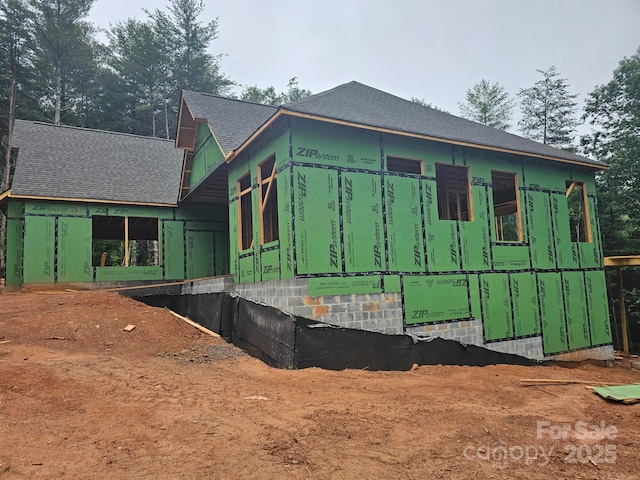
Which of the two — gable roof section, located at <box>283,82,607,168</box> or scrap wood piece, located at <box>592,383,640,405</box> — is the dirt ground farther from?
gable roof section, located at <box>283,82,607,168</box>

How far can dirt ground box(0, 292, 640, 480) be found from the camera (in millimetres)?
3418

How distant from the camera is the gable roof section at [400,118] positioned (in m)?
8.18

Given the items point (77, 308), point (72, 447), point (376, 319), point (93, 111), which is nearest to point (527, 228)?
point (376, 319)

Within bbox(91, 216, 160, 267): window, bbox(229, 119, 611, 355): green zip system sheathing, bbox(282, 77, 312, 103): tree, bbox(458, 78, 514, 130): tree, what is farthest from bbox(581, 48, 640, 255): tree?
bbox(282, 77, 312, 103): tree

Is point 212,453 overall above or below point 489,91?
below

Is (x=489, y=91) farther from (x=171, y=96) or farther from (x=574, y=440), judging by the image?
(x=574, y=440)

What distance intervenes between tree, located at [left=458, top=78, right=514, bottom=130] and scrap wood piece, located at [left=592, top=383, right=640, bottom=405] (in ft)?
101

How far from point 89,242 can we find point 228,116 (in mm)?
7010

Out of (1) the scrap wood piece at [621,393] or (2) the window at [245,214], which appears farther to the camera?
(2) the window at [245,214]

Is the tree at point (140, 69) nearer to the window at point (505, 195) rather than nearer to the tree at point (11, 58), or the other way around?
the tree at point (11, 58)

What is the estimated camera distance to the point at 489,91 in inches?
1356

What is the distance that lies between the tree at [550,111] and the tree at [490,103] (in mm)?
5318

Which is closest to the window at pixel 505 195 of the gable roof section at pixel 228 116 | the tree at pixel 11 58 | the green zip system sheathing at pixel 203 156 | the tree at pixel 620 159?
the gable roof section at pixel 228 116

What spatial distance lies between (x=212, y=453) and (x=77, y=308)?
27.0 ft
